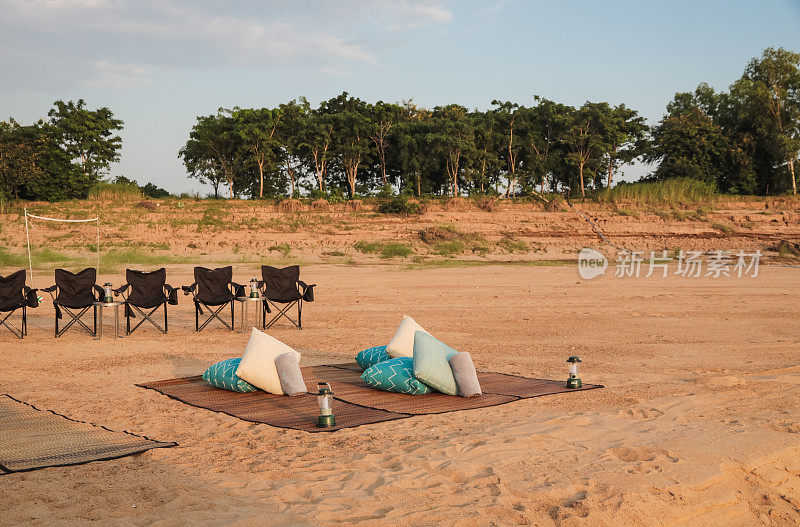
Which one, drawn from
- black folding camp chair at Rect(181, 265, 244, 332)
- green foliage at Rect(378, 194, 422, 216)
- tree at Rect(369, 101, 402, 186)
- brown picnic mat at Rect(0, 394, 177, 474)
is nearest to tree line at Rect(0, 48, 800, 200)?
tree at Rect(369, 101, 402, 186)

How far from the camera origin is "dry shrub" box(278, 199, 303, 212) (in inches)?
904

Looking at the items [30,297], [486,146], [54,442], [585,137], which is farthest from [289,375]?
[585,137]

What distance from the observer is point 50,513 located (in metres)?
2.63

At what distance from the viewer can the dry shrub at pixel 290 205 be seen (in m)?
23.0

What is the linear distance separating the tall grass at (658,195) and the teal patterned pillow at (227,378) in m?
22.4

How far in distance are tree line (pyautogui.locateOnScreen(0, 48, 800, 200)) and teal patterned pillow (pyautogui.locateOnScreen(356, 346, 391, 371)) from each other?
21.8 m

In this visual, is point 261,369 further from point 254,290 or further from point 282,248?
point 282,248

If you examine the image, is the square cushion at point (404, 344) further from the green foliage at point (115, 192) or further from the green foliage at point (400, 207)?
the green foliage at point (115, 192)

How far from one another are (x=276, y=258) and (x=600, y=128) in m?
17.5

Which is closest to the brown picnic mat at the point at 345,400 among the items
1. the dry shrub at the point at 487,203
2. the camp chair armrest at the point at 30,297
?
the camp chair armrest at the point at 30,297

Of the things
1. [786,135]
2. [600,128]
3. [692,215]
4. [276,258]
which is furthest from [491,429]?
[786,135]

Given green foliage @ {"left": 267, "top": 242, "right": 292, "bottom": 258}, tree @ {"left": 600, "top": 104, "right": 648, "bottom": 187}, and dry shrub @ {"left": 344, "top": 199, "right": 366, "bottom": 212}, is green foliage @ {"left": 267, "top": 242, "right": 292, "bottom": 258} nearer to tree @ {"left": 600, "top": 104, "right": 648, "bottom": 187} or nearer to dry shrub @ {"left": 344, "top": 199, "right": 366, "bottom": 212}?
dry shrub @ {"left": 344, "top": 199, "right": 366, "bottom": 212}

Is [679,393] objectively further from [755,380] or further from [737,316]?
[737,316]

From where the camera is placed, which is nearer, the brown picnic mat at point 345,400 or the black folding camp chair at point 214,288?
the brown picnic mat at point 345,400
